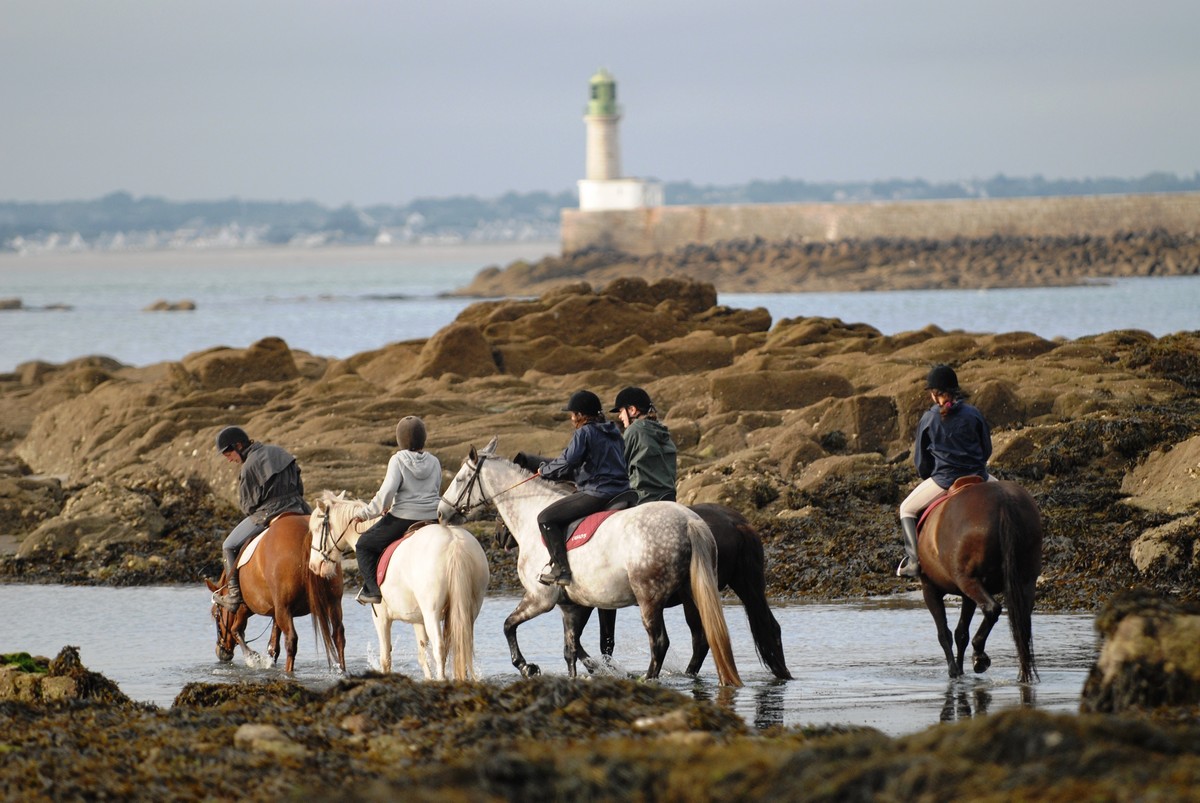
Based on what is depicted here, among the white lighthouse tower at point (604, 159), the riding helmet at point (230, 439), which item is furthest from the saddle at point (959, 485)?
the white lighthouse tower at point (604, 159)

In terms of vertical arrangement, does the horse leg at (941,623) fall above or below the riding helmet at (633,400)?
below

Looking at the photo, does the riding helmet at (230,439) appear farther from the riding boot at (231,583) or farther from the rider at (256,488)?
the riding boot at (231,583)

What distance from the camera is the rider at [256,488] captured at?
12.4 m

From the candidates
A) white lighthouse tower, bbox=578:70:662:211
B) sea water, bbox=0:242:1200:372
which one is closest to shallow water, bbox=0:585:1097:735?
sea water, bbox=0:242:1200:372

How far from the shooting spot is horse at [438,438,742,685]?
34.7ft

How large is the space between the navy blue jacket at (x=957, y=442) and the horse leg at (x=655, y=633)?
2.26 m

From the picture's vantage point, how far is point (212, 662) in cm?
1319

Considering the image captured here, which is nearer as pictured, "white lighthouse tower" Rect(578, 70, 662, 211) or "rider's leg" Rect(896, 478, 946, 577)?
"rider's leg" Rect(896, 478, 946, 577)

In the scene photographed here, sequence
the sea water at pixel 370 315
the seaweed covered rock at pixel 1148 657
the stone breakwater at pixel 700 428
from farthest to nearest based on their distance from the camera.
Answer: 1. the sea water at pixel 370 315
2. the stone breakwater at pixel 700 428
3. the seaweed covered rock at pixel 1148 657

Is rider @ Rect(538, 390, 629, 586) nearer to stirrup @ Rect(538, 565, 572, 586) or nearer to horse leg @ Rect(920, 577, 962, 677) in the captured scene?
stirrup @ Rect(538, 565, 572, 586)

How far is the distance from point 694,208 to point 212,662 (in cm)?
9653

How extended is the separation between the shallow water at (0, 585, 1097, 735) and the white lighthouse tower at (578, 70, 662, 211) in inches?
3830

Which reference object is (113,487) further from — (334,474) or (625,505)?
(625,505)

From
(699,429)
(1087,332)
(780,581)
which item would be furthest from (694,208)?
(780,581)
